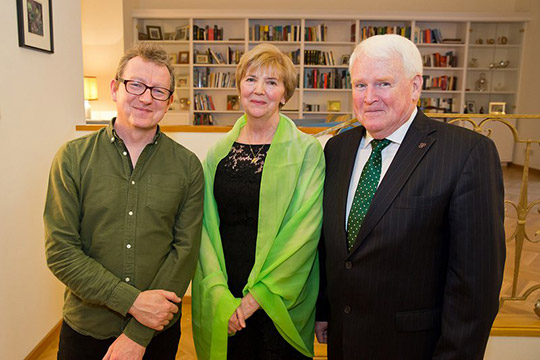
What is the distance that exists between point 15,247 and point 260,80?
1.77 metres

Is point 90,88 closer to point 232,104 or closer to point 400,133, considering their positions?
point 232,104

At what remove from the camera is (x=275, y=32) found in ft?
27.2

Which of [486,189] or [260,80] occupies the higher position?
[260,80]

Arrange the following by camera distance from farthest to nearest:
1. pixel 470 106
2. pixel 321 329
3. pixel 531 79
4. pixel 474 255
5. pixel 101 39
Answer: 1. pixel 470 106
2. pixel 531 79
3. pixel 101 39
4. pixel 321 329
5. pixel 474 255

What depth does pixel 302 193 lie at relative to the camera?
1620mm

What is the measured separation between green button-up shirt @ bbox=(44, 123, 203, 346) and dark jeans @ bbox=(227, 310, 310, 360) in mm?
332

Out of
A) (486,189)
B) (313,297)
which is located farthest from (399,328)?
(486,189)

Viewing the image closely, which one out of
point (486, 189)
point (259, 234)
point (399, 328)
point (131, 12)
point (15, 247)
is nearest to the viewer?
point (486, 189)

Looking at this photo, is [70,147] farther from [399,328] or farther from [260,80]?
[399,328]

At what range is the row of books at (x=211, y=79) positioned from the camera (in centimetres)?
838

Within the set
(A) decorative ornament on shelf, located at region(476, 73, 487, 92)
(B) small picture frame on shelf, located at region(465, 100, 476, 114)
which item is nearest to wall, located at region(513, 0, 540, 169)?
(A) decorative ornament on shelf, located at region(476, 73, 487, 92)

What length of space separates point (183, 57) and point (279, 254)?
24.5 ft

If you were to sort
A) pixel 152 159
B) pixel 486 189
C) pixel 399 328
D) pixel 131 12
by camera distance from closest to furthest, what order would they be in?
1. pixel 486 189
2. pixel 399 328
3. pixel 152 159
4. pixel 131 12

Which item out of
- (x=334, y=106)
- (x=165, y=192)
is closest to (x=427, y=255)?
(x=165, y=192)
